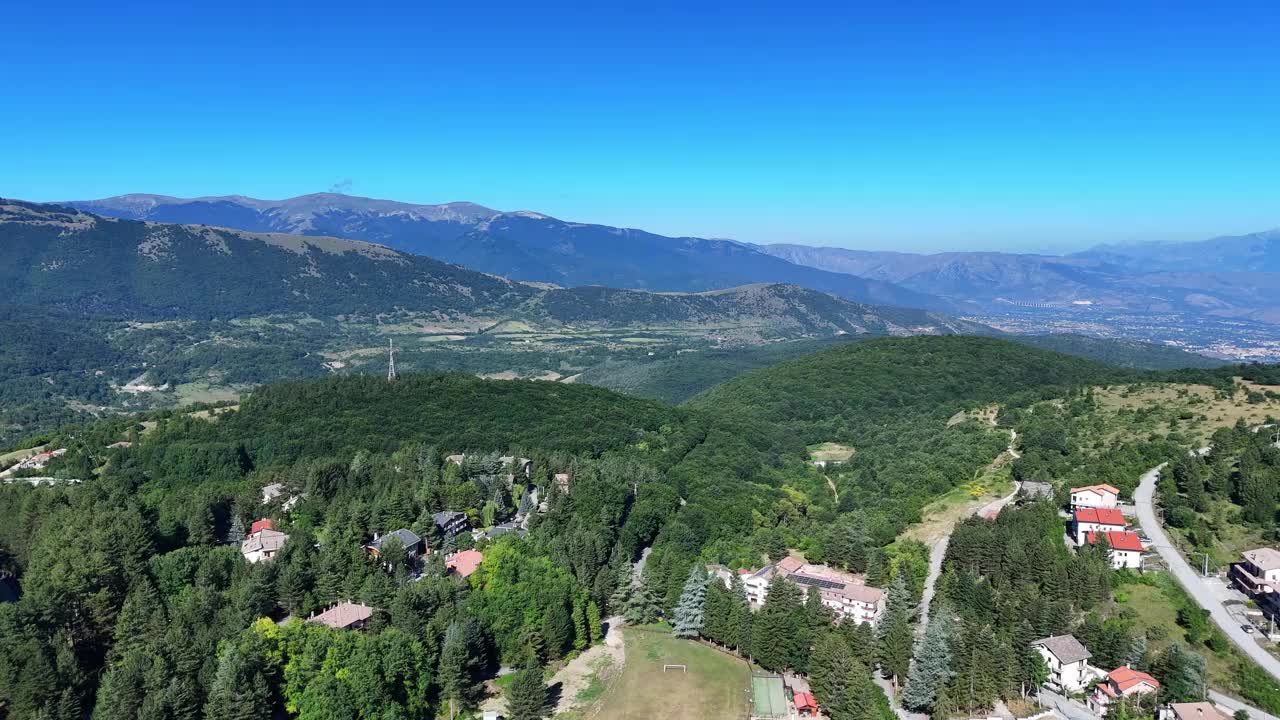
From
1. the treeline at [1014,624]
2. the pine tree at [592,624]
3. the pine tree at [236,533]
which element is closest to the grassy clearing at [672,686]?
the pine tree at [592,624]

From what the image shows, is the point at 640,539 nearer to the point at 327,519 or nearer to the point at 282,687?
the point at 327,519

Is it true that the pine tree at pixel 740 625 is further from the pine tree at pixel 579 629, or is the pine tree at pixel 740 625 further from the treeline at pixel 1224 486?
the treeline at pixel 1224 486

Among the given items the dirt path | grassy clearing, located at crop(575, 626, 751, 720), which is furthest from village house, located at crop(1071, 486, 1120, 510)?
the dirt path

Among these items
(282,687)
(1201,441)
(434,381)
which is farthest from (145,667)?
(1201,441)

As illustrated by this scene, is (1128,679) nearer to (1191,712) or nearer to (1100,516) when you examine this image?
(1191,712)

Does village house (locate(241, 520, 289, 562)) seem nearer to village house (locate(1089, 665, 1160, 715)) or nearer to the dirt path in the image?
the dirt path

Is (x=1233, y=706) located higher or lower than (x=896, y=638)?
lower

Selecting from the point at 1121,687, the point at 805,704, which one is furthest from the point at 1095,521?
the point at 805,704
